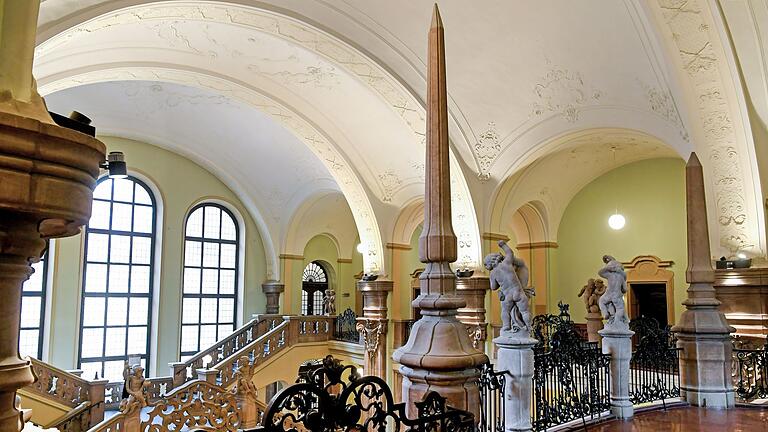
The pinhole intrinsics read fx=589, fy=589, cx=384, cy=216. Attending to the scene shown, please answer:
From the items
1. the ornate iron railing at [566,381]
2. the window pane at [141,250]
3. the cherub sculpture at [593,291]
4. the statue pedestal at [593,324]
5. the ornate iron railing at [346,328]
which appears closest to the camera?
the ornate iron railing at [566,381]

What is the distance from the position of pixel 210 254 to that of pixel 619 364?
42.9 feet

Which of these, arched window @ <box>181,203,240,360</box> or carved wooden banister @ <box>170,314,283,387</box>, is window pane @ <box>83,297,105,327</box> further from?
carved wooden banister @ <box>170,314,283,387</box>

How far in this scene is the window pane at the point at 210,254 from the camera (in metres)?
17.5

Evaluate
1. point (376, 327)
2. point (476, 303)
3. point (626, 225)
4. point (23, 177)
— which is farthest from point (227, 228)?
point (23, 177)

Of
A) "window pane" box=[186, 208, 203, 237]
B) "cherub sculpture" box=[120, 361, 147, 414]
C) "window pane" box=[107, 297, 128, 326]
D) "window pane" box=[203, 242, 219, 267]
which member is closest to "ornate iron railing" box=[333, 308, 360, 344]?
"window pane" box=[203, 242, 219, 267]

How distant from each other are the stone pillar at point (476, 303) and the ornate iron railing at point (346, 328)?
570 cm

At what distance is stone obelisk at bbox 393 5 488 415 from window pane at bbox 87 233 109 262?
13.2m

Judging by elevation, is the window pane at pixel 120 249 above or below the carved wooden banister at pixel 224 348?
above

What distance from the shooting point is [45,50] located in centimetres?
768

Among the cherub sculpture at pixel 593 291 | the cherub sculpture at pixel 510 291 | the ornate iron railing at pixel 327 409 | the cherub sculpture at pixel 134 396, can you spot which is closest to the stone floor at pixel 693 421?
the cherub sculpture at pixel 510 291

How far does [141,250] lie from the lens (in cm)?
1623

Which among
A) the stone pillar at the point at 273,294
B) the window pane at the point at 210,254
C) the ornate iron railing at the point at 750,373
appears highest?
the window pane at the point at 210,254

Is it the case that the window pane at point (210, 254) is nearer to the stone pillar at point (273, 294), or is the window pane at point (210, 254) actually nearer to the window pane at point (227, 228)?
the window pane at point (227, 228)

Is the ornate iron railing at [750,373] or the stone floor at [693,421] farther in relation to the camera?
the ornate iron railing at [750,373]
